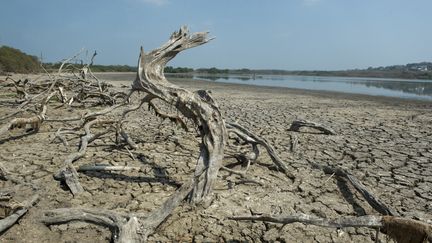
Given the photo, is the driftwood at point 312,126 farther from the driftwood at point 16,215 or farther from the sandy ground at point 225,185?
the driftwood at point 16,215

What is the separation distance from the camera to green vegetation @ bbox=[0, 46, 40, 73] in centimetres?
3347

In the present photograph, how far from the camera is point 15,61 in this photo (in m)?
34.3

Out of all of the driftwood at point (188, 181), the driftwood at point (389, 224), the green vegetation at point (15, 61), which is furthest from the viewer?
the green vegetation at point (15, 61)

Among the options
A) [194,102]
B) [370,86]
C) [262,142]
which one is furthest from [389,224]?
[370,86]

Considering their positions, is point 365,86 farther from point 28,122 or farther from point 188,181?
point 188,181

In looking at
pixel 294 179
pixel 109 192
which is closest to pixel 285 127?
pixel 294 179

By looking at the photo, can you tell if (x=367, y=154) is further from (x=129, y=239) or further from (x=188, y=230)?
(x=129, y=239)

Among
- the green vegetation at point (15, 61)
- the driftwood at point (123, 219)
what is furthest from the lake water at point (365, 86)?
the driftwood at point (123, 219)

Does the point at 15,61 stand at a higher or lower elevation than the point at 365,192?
higher

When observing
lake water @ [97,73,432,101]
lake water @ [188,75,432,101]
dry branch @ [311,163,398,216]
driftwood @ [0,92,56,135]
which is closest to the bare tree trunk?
dry branch @ [311,163,398,216]

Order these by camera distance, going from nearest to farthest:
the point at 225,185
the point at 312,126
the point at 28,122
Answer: the point at 225,185, the point at 28,122, the point at 312,126

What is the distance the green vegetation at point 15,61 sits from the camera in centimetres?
3347

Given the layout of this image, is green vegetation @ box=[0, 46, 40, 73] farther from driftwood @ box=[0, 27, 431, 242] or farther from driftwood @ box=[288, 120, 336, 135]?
driftwood @ box=[0, 27, 431, 242]

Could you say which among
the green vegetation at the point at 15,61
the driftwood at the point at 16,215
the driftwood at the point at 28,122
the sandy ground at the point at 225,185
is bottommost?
the sandy ground at the point at 225,185
